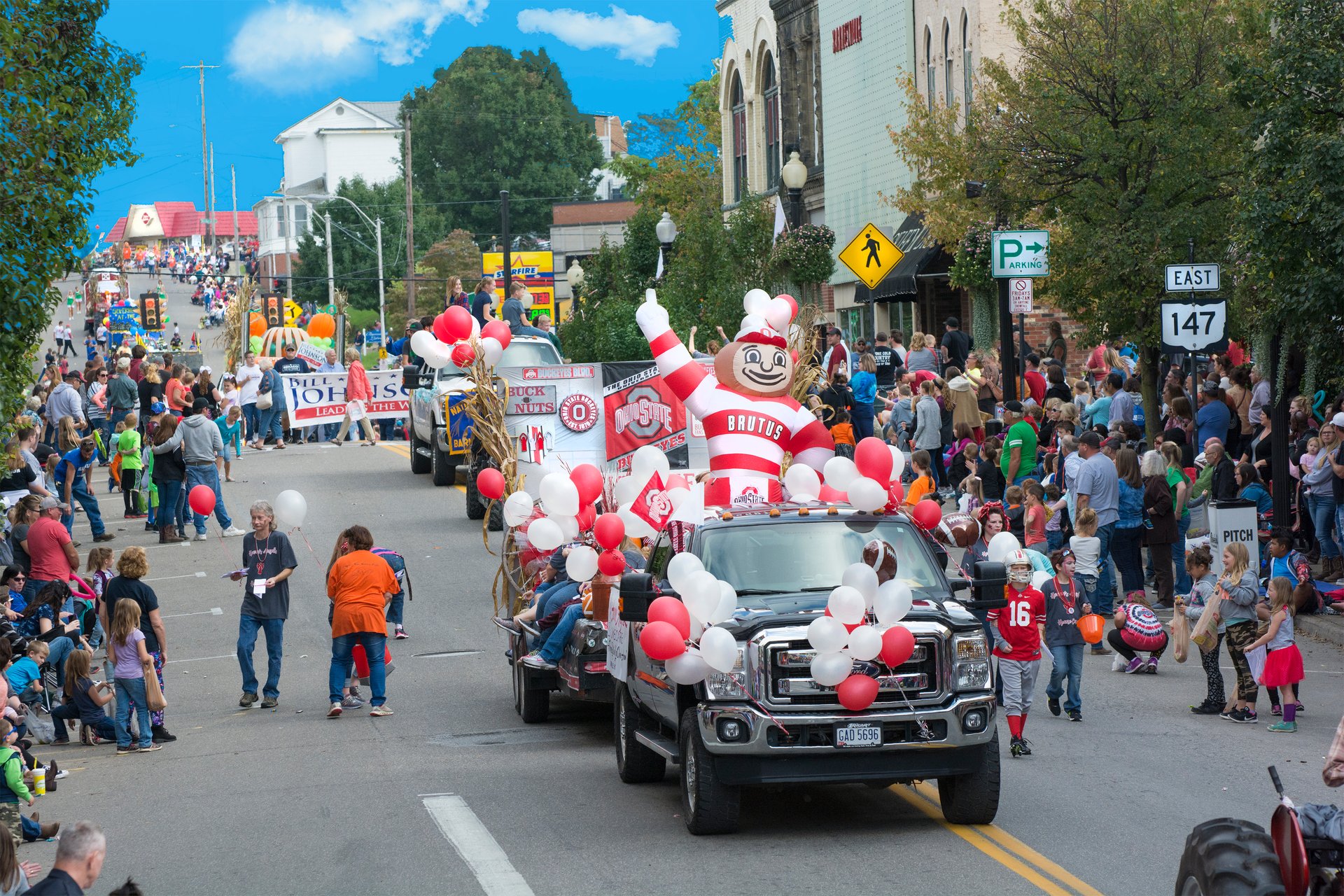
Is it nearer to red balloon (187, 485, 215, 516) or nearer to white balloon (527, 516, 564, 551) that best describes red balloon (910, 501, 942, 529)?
white balloon (527, 516, 564, 551)

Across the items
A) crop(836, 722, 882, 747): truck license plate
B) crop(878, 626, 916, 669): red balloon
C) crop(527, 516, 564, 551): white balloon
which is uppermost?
crop(527, 516, 564, 551): white balloon

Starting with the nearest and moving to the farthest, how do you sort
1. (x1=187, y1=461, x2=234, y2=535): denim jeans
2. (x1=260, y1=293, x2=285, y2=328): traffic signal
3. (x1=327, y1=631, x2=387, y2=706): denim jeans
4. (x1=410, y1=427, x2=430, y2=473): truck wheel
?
(x1=327, y1=631, x2=387, y2=706): denim jeans
(x1=187, y1=461, x2=234, y2=535): denim jeans
(x1=410, y1=427, x2=430, y2=473): truck wheel
(x1=260, y1=293, x2=285, y2=328): traffic signal

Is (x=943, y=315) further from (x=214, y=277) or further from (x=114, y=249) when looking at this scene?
(x=114, y=249)

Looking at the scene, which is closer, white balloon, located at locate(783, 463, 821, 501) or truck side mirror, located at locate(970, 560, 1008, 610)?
truck side mirror, located at locate(970, 560, 1008, 610)

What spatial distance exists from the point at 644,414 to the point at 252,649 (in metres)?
5.46

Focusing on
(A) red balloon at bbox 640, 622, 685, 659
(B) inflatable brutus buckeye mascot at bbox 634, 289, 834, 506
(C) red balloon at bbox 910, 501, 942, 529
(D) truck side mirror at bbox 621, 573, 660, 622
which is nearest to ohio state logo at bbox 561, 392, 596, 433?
(B) inflatable brutus buckeye mascot at bbox 634, 289, 834, 506

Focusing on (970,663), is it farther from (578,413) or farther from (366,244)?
(366,244)

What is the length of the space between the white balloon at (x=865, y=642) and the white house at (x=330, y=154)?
12402 centimetres

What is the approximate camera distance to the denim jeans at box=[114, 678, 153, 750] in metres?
14.2

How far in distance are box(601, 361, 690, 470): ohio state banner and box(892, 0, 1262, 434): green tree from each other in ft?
20.5

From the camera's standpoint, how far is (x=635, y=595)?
10281 mm

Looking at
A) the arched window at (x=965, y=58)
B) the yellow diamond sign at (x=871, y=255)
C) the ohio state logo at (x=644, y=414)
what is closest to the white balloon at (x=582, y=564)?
the ohio state logo at (x=644, y=414)

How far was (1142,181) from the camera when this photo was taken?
888 inches

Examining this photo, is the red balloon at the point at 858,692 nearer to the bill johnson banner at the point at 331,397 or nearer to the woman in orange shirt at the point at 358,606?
the woman in orange shirt at the point at 358,606
